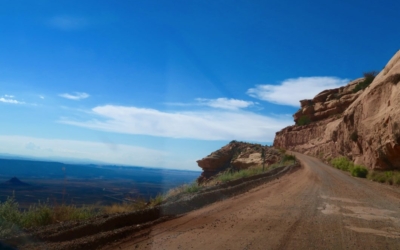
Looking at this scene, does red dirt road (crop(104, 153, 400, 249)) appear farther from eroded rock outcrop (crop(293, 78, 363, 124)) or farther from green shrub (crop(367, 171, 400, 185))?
eroded rock outcrop (crop(293, 78, 363, 124))

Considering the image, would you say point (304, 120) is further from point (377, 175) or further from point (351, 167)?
point (377, 175)

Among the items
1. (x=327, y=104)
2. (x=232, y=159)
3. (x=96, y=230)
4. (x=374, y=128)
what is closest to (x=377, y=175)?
(x=374, y=128)

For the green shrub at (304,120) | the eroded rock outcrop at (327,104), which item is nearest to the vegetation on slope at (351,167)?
the eroded rock outcrop at (327,104)

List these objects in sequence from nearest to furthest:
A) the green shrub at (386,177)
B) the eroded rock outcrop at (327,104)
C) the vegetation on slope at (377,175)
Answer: the green shrub at (386,177) → the vegetation on slope at (377,175) → the eroded rock outcrop at (327,104)

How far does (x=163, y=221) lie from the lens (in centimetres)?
1212

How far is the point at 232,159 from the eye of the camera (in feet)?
186

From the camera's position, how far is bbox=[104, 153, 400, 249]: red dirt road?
358 inches

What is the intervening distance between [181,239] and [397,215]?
8.70m

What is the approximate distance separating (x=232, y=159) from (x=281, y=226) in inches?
1791

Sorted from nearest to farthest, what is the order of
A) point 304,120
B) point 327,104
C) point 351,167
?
1. point 351,167
2. point 327,104
3. point 304,120

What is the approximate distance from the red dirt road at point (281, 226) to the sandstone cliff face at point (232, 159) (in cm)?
3230

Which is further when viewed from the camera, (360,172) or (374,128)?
(360,172)

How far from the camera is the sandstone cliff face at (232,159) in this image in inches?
2007

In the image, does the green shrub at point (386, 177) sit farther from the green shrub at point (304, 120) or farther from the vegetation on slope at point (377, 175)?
the green shrub at point (304, 120)
